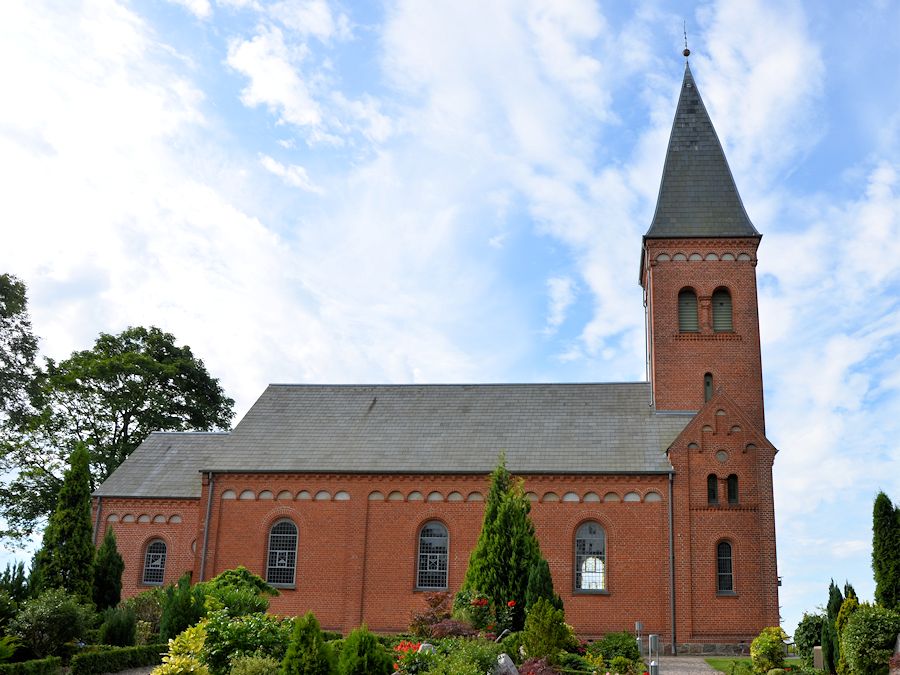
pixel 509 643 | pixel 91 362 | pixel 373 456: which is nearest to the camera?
pixel 509 643

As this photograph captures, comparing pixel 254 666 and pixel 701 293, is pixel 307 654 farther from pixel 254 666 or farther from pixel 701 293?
pixel 701 293

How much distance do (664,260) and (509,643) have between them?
1845 cm

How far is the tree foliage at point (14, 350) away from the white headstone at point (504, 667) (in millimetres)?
33035

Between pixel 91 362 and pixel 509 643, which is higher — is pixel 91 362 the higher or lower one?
the higher one

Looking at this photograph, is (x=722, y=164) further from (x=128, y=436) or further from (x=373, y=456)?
(x=128, y=436)

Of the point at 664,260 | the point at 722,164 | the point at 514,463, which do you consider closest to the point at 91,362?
the point at 514,463

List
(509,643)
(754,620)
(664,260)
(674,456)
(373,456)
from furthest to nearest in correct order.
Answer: (664,260), (373,456), (674,456), (754,620), (509,643)

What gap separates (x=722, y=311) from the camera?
107ft

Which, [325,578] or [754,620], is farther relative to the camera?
[325,578]

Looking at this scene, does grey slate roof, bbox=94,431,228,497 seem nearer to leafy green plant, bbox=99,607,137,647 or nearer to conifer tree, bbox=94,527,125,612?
conifer tree, bbox=94,527,125,612

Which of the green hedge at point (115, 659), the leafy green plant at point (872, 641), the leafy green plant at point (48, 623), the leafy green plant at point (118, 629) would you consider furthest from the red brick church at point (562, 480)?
the leafy green plant at point (48, 623)

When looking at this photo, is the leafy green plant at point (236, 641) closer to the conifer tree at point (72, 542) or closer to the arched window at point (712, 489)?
the conifer tree at point (72, 542)

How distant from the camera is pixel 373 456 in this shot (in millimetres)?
31172

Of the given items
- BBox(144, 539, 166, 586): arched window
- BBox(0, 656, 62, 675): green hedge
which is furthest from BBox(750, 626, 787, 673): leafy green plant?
BBox(144, 539, 166, 586): arched window
